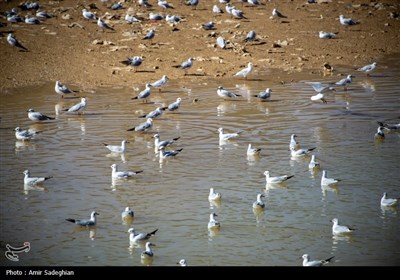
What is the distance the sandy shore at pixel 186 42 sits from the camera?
23.8m

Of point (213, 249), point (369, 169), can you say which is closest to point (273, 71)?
point (369, 169)

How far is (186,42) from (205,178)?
1244 centimetres

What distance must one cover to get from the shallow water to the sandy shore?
4.74ft

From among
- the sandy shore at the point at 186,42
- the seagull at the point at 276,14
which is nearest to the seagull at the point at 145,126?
the sandy shore at the point at 186,42

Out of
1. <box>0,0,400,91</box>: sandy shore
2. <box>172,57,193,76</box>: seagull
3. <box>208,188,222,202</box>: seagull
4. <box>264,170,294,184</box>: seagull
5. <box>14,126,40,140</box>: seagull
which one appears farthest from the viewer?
<box>0,0,400,91</box>: sandy shore

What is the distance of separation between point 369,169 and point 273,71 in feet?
31.5

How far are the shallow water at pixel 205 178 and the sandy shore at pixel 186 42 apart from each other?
1.45 metres

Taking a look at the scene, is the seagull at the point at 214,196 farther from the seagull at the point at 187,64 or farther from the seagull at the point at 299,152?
the seagull at the point at 187,64

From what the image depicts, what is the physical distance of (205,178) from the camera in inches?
588

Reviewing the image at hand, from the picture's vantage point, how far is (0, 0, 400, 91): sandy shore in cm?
2375

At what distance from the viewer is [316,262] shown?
1071 cm

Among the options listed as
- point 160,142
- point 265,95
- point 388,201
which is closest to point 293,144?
point 160,142

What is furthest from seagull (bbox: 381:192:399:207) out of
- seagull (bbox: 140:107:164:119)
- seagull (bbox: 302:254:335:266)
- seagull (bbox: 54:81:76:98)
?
seagull (bbox: 54:81:76:98)

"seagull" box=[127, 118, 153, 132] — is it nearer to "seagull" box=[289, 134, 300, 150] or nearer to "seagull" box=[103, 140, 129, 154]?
"seagull" box=[103, 140, 129, 154]
